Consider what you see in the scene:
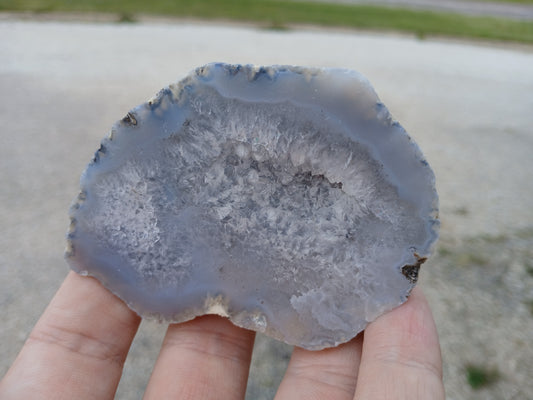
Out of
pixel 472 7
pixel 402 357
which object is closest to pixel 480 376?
pixel 402 357

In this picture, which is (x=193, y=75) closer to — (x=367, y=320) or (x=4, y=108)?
(x=367, y=320)

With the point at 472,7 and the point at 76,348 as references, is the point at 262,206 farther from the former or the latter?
the point at 472,7

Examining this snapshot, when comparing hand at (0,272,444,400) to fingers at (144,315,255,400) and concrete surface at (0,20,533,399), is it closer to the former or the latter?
fingers at (144,315,255,400)

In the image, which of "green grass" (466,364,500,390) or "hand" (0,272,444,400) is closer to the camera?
"hand" (0,272,444,400)

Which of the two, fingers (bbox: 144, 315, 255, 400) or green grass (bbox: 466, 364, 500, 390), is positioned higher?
fingers (bbox: 144, 315, 255, 400)

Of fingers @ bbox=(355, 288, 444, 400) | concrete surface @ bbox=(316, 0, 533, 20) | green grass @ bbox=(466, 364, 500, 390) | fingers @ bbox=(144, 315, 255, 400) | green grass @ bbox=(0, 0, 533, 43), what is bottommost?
concrete surface @ bbox=(316, 0, 533, 20)

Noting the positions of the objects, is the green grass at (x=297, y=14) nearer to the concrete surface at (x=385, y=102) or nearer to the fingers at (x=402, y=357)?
the concrete surface at (x=385, y=102)

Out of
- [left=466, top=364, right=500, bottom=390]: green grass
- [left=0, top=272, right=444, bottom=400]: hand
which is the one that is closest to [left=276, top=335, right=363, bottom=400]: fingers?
[left=0, top=272, right=444, bottom=400]: hand
